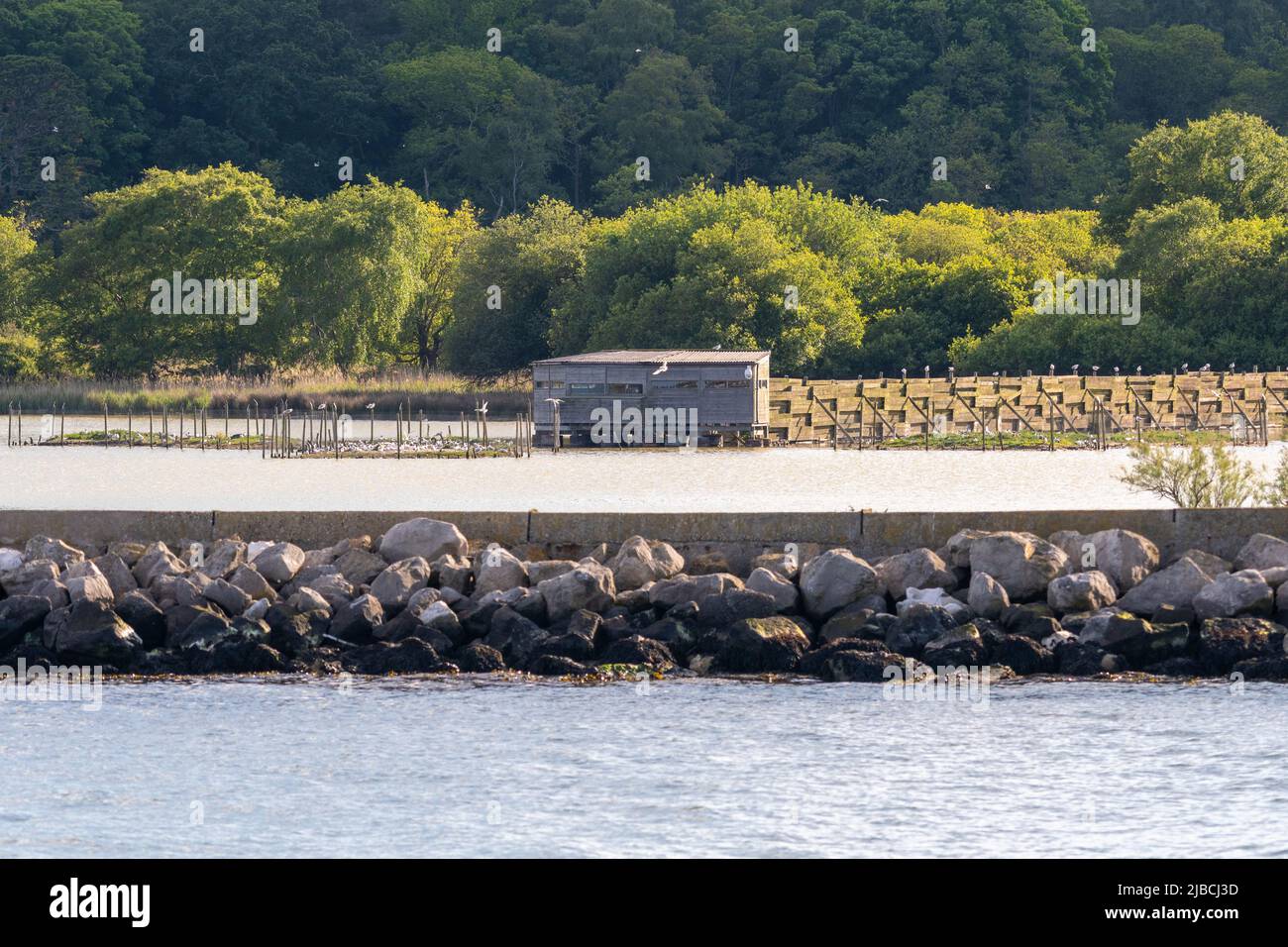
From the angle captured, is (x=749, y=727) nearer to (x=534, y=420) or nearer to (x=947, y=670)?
(x=947, y=670)

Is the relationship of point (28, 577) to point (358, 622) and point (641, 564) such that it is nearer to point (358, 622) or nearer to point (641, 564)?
point (358, 622)

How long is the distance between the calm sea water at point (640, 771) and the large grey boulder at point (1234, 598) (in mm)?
1426

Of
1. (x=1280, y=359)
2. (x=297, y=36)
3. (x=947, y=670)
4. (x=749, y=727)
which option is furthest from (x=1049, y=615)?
(x=297, y=36)

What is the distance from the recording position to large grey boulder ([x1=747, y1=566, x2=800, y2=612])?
24.8 metres

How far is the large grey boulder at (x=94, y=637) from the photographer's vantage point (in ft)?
80.5

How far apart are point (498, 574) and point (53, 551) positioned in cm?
571

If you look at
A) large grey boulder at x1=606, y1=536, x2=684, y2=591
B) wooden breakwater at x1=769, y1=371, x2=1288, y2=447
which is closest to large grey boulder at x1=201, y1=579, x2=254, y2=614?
large grey boulder at x1=606, y1=536, x2=684, y2=591

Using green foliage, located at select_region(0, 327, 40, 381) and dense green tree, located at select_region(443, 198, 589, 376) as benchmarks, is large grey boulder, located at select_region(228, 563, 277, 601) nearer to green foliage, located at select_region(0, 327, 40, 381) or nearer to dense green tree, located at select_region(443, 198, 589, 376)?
dense green tree, located at select_region(443, 198, 589, 376)

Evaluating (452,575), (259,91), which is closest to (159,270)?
(259,91)

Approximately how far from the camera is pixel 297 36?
5192 inches

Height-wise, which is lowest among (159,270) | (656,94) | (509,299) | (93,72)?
(509,299)

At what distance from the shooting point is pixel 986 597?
2456 cm
